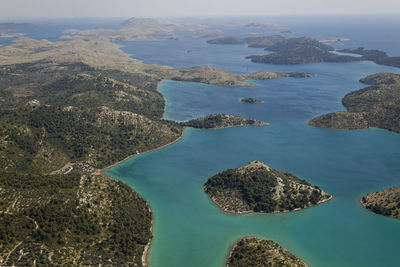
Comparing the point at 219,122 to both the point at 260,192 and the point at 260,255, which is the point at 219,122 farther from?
the point at 260,255

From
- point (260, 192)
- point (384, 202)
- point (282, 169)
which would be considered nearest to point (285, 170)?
point (282, 169)

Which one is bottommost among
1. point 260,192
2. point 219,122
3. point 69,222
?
point 260,192

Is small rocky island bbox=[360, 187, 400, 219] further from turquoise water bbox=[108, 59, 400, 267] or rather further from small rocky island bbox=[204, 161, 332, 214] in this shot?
small rocky island bbox=[204, 161, 332, 214]

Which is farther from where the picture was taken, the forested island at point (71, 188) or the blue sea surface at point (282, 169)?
the blue sea surface at point (282, 169)

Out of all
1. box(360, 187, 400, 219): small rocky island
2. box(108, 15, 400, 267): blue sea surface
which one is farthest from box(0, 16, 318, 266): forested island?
box(360, 187, 400, 219): small rocky island

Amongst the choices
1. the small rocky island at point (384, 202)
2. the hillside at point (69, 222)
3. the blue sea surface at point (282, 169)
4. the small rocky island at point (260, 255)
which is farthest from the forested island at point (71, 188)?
the small rocky island at point (384, 202)

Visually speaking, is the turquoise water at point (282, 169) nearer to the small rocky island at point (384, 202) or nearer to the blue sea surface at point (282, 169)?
the blue sea surface at point (282, 169)

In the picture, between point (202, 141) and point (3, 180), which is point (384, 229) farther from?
point (3, 180)
